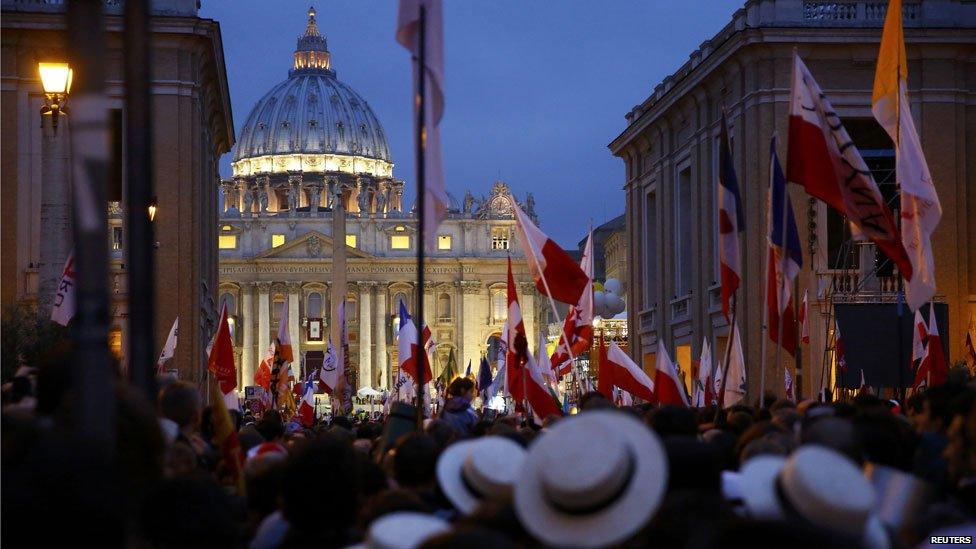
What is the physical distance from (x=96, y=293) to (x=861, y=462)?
3328 mm

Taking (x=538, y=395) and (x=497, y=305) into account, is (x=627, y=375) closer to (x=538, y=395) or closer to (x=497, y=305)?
(x=538, y=395)

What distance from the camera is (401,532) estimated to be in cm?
492

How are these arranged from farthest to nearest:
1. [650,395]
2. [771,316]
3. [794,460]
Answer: [650,395] → [771,316] → [794,460]

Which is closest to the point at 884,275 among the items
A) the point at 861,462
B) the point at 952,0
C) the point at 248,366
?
the point at 952,0

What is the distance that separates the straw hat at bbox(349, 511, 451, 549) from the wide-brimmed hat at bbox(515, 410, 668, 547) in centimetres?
27

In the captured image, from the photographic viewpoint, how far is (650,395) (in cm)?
2316

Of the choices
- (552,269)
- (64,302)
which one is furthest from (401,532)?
(64,302)

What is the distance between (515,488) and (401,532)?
42 cm

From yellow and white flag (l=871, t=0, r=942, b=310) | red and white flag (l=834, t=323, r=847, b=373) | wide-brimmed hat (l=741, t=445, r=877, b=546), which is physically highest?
yellow and white flag (l=871, t=0, r=942, b=310)

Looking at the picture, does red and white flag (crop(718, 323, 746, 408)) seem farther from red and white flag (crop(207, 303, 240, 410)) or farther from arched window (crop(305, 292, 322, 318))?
arched window (crop(305, 292, 322, 318))

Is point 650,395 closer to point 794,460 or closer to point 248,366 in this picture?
point 794,460

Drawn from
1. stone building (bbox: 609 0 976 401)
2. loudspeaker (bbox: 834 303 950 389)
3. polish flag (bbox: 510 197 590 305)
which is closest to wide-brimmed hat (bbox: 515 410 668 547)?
polish flag (bbox: 510 197 590 305)

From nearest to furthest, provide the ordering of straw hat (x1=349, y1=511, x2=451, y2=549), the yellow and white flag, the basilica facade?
straw hat (x1=349, y1=511, x2=451, y2=549)
the yellow and white flag
the basilica facade

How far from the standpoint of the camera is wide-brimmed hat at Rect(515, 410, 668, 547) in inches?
185
